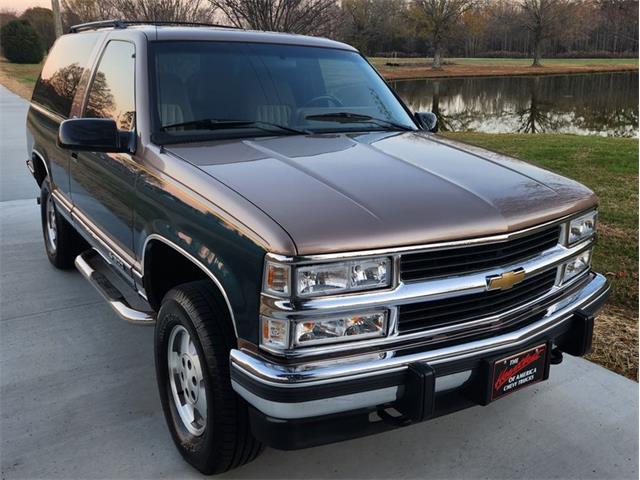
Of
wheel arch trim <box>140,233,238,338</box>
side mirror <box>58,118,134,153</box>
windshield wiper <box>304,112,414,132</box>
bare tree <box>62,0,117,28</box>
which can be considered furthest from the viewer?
bare tree <box>62,0,117,28</box>

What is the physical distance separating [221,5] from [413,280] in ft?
39.6

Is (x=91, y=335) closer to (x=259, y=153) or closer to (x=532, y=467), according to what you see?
(x=259, y=153)

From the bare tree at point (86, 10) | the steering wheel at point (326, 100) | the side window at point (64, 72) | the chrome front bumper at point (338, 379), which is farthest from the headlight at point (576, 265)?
the bare tree at point (86, 10)

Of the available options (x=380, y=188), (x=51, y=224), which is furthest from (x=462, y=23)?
(x=380, y=188)

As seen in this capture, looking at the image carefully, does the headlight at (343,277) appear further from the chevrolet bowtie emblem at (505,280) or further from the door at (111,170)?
the door at (111,170)

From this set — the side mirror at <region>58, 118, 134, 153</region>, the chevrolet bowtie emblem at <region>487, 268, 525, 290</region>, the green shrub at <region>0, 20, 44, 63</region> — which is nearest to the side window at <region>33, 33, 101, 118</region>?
the side mirror at <region>58, 118, 134, 153</region>

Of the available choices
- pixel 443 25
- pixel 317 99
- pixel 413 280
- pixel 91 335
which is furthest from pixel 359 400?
pixel 443 25

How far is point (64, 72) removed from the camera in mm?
4918

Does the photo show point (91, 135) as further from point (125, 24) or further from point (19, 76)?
point (19, 76)

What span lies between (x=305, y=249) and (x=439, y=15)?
62.5 m

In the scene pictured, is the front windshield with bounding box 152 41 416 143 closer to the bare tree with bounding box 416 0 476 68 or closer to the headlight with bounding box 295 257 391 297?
the headlight with bounding box 295 257 391 297

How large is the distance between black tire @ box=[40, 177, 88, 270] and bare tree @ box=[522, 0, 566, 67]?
6555cm

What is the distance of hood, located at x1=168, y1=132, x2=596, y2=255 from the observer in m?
2.24

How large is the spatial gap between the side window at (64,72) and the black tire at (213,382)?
2.45 m
